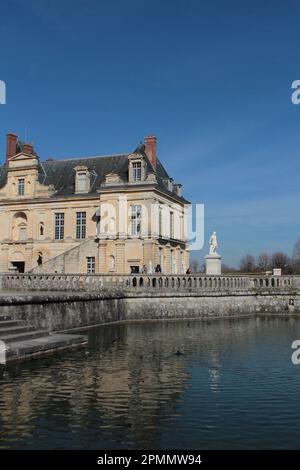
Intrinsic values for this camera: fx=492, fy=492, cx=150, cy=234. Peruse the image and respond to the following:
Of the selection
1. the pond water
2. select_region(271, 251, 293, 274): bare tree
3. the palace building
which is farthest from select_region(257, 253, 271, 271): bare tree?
the pond water

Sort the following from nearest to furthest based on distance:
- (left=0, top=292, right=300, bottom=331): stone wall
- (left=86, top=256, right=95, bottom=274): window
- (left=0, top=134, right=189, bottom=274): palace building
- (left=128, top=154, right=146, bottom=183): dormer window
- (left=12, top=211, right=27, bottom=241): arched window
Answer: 1. (left=0, top=292, right=300, bottom=331): stone wall
2. (left=0, top=134, right=189, bottom=274): palace building
3. (left=128, top=154, right=146, bottom=183): dormer window
4. (left=86, top=256, right=95, bottom=274): window
5. (left=12, top=211, right=27, bottom=241): arched window

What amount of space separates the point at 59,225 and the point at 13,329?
25.7 meters

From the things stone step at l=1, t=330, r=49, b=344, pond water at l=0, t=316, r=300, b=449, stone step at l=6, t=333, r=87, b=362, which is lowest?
pond water at l=0, t=316, r=300, b=449

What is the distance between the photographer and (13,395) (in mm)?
7594

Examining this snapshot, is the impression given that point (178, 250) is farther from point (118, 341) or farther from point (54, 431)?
point (54, 431)

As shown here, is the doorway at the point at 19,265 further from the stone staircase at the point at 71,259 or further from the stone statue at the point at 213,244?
the stone statue at the point at 213,244

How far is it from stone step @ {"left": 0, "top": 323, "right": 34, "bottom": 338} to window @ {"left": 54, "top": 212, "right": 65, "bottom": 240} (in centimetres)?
2438

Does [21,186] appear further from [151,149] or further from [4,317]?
[4,317]

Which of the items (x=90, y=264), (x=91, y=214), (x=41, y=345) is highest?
(x=91, y=214)

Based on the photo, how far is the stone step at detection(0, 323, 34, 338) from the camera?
11.1m

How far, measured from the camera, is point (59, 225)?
121ft

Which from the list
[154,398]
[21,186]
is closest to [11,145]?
[21,186]

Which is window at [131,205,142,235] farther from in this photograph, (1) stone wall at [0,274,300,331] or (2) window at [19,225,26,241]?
(1) stone wall at [0,274,300,331]

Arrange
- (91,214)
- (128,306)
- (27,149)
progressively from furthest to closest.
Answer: (27,149)
(91,214)
(128,306)
